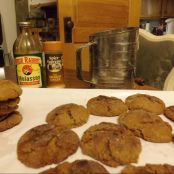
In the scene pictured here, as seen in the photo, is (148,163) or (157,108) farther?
Answer: (157,108)

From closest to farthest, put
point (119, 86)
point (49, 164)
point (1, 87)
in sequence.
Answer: point (49, 164)
point (1, 87)
point (119, 86)

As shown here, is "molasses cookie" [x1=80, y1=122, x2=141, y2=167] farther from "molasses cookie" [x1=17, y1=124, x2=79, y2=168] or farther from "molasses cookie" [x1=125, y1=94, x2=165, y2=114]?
"molasses cookie" [x1=125, y1=94, x2=165, y2=114]

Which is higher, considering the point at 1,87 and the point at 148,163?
the point at 1,87

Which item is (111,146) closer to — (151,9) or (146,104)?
(146,104)

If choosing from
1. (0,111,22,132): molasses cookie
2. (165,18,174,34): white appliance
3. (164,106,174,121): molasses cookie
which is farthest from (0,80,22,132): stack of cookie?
(165,18,174,34): white appliance

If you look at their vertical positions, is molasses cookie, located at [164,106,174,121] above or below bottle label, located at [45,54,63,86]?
below

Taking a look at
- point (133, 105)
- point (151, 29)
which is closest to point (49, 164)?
point (133, 105)

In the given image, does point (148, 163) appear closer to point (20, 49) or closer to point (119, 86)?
point (119, 86)
